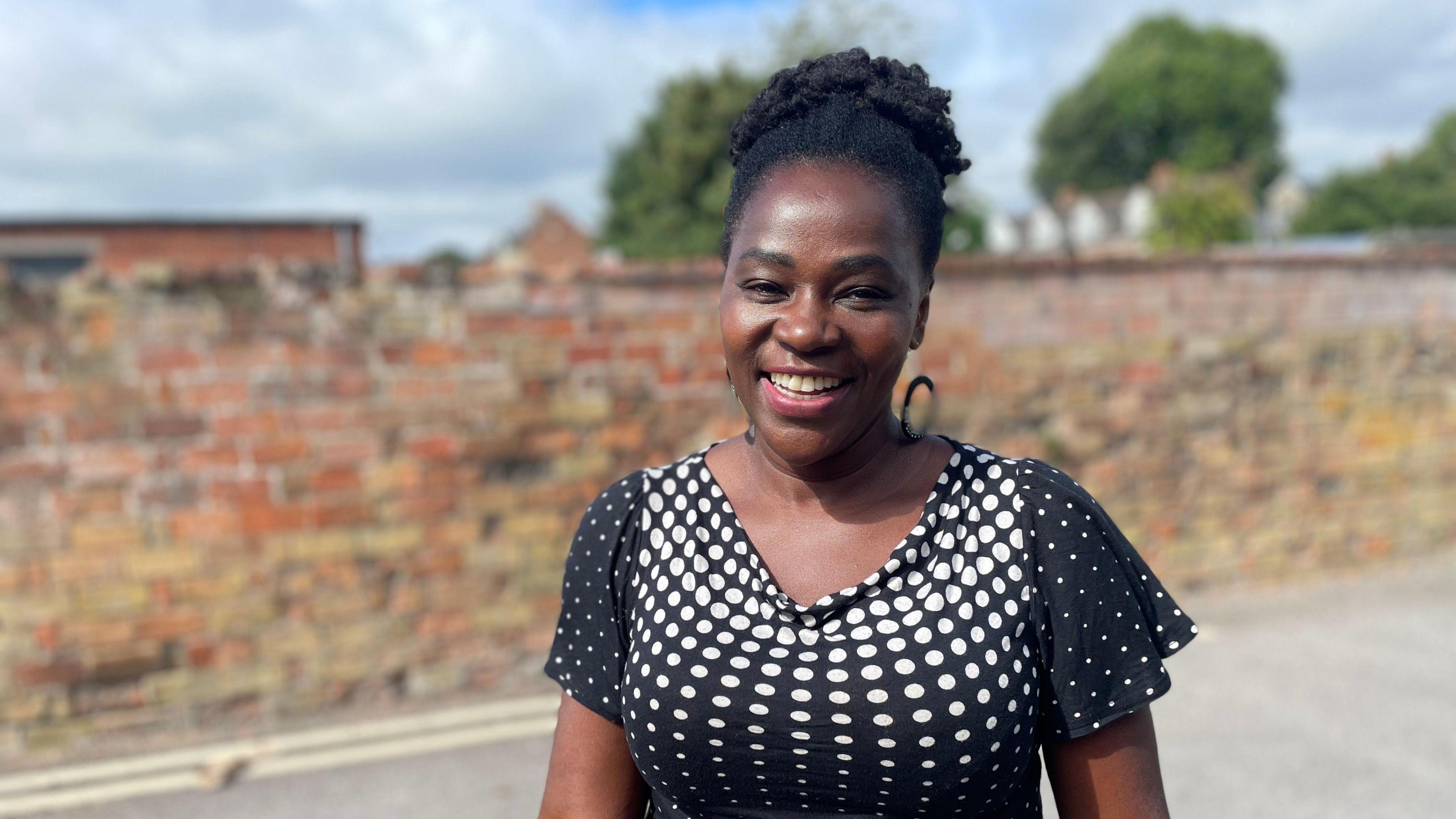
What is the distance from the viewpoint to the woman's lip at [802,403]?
1461mm

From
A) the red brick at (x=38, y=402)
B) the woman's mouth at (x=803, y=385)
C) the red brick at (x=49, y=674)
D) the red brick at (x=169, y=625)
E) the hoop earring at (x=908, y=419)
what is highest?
the woman's mouth at (x=803, y=385)

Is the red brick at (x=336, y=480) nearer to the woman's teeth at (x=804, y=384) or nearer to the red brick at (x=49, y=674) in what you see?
the red brick at (x=49, y=674)

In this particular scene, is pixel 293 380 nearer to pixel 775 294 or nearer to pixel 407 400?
pixel 407 400

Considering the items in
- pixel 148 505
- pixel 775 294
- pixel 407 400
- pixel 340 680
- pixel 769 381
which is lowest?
pixel 340 680

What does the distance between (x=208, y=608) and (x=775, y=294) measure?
3.62 m

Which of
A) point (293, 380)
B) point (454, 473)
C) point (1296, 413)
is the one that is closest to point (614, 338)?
point (454, 473)

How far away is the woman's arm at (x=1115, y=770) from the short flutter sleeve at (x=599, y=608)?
0.66 metres

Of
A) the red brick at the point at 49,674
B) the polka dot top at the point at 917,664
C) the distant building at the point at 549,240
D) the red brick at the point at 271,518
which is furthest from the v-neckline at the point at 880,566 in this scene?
the distant building at the point at 549,240

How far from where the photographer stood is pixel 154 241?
1280cm

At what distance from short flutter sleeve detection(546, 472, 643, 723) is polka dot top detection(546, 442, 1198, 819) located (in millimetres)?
40

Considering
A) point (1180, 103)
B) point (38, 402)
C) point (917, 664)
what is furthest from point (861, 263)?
point (1180, 103)

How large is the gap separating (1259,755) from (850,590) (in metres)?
3.32

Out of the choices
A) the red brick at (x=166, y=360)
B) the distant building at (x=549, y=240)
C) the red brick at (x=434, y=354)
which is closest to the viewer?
the red brick at (x=166, y=360)

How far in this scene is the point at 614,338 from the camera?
4.67 meters
